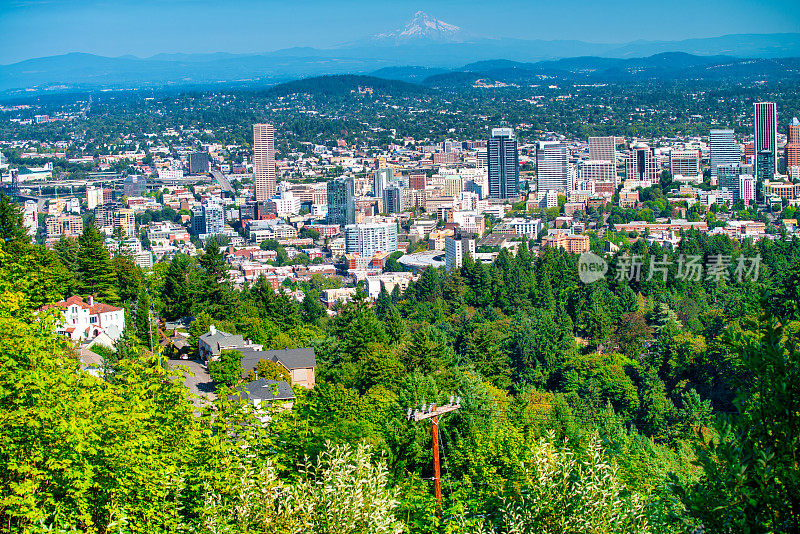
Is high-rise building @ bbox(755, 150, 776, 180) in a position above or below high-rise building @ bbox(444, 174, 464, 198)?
above

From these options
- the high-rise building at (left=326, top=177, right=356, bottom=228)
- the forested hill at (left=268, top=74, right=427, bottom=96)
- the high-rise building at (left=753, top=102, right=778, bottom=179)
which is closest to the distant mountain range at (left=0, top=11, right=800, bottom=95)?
the forested hill at (left=268, top=74, right=427, bottom=96)

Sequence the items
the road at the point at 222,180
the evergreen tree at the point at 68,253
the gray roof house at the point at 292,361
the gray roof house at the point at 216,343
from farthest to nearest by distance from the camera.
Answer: the road at the point at 222,180 < the evergreen tree at the point at 68,253 < the gray roof house at the point at 216,343 < the gray roof house at the point at 292,361

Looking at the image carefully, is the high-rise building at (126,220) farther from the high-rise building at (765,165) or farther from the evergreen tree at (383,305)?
the high-rise building at (765,165)

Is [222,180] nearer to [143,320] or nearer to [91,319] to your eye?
[91,319]

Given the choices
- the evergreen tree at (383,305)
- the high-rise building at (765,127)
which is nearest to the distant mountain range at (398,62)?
the high-rise building at (765,127)

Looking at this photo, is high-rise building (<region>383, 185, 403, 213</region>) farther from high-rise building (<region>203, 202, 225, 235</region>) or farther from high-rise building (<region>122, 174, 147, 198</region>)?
high-rise building (<region>122, 174, 147, 198</region>)
